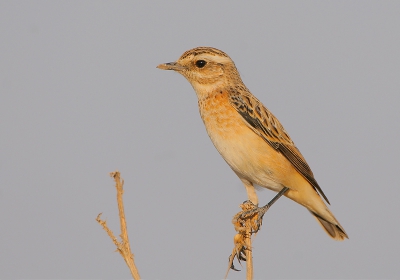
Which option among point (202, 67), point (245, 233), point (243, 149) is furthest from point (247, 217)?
point (202, 67)

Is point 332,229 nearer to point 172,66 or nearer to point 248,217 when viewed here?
point 248,217

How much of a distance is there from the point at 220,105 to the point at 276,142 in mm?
881

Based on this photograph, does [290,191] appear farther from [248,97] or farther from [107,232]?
[107,232]

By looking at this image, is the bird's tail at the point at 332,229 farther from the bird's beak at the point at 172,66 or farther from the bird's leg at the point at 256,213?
the bird's beak at the point at 172,66

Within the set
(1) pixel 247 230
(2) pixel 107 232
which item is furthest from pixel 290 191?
(2) pixel 107 232

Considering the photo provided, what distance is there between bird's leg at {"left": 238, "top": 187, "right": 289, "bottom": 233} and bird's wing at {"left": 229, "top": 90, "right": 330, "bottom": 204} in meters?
0.41

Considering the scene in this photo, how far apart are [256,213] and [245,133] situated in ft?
3.78

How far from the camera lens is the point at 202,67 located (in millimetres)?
7785

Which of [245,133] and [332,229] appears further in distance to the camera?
[332,229]

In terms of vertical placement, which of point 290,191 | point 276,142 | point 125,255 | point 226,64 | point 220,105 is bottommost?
point 125,255

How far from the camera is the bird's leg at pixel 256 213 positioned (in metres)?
6.09

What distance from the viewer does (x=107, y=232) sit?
4512mm

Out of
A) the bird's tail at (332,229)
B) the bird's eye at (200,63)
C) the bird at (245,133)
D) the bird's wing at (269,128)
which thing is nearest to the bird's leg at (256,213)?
the bird at (245,133)

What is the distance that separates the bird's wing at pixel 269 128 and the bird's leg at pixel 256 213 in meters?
0.41
